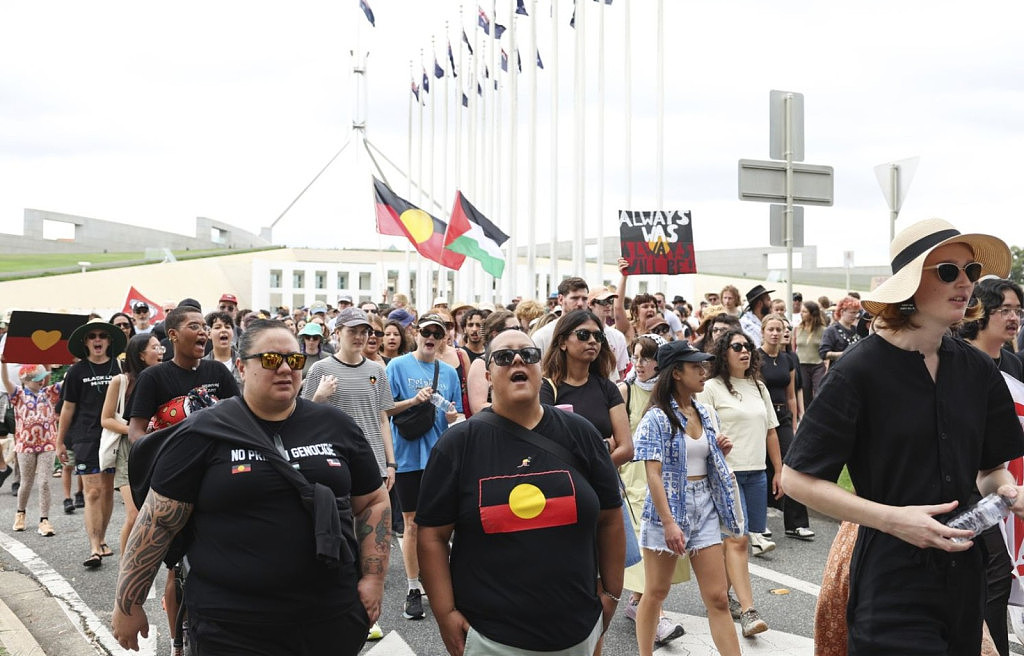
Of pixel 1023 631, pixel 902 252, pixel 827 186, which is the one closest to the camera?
pixel 902 252

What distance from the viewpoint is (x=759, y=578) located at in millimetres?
7121

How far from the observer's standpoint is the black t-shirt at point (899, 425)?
116 inches

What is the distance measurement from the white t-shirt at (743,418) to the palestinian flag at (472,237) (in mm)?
11023

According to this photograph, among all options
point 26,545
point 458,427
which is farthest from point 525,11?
point 458,427

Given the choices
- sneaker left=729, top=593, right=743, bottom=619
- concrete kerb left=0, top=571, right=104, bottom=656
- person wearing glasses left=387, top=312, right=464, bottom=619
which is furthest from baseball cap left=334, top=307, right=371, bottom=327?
sneaker left=729, top=593, right=743, bottom=619

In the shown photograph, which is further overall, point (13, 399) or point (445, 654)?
point (13, 399)

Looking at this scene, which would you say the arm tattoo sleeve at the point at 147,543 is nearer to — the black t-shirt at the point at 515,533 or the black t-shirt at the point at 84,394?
the black t-shirt at the point at 515,533

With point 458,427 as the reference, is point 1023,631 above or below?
below

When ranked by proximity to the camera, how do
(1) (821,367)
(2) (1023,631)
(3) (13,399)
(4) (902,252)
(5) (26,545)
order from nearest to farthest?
1. (4) (902,252)
2. (2) (1023,631)
3. (5) (26,545)
4. (3) (13,399)
5. (1) (821,367)

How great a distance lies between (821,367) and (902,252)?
941cm

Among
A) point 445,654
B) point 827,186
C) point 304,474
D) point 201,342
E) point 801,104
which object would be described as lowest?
point 445,654

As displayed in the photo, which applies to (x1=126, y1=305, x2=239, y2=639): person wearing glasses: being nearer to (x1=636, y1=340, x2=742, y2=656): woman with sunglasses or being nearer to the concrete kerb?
the concrete kerb

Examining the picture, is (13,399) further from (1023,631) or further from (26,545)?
(1023,631)

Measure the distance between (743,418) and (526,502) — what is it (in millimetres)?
3960
